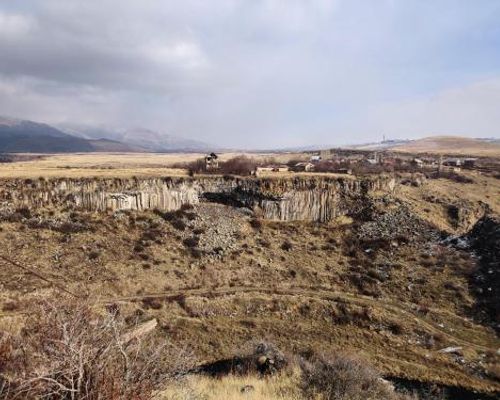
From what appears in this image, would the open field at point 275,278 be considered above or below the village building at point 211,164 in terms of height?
below

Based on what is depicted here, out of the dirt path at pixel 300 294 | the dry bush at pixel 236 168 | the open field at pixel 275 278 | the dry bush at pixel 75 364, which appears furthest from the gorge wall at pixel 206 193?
the dry bush at pixel 75 364

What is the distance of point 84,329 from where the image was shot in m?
7.25

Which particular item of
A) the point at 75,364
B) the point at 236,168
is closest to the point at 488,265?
the point at 236,168

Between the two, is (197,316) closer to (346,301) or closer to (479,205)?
(346,301)

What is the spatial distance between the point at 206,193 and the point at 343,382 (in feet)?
129

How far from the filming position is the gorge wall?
143ft

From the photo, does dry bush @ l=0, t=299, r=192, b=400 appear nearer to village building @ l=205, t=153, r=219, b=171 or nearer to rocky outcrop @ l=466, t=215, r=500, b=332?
rocky outcrop @ l=466, t=215, r=500, b=332

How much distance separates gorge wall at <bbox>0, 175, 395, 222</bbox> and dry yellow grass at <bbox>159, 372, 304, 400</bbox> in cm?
3400

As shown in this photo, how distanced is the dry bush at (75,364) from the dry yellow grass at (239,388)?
2.03 meters

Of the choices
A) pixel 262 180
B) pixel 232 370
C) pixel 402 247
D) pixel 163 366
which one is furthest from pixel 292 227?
pixel 163 366

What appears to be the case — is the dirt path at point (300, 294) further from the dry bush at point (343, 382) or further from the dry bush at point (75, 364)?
the dry bush at point (75, 364)

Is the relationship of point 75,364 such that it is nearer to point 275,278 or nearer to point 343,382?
point 343,382

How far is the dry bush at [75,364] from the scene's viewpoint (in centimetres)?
645

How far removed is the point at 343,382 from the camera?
41.8ft
